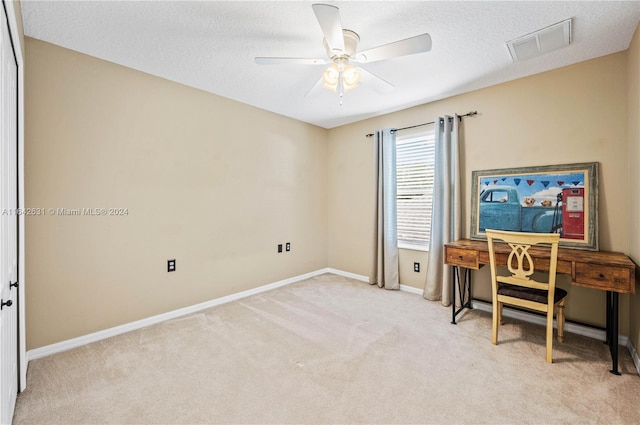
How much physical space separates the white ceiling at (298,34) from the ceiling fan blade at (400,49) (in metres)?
0.22

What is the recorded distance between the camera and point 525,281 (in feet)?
7.69

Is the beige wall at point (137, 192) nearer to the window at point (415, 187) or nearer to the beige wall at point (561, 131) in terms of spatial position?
the window at point (415, 187)

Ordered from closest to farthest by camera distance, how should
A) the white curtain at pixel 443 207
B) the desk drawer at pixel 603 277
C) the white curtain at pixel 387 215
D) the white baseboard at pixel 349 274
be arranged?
the desk drawer at pixel 603 277 < the white curtain at pixel 443 207 < the white curtain at pixel 387 215 < the white baseboard at pixel 349 274

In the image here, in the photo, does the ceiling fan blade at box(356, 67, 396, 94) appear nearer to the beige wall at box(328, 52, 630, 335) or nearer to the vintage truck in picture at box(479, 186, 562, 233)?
the beige wall at box(328, 52, 630, 335)

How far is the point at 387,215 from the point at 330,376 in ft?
7.94

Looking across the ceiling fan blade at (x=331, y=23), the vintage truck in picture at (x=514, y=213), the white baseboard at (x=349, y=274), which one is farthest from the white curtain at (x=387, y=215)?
the ceiling fan blade at (x=331, y=23)

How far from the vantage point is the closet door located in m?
1.40

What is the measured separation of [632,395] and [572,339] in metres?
0.79

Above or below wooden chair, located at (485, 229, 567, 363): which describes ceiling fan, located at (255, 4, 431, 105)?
above

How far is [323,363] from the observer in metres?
2.19

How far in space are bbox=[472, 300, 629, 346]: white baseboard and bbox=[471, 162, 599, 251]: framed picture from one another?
726 millimetres

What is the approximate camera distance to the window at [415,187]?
375 centimetres

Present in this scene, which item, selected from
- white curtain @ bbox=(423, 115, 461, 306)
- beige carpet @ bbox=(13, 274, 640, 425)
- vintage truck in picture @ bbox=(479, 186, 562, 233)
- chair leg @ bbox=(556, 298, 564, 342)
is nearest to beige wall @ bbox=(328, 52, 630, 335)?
white curtain @ bbox=(423, 115, 461, 306)

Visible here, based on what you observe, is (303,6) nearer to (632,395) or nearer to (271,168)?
(271,168)
